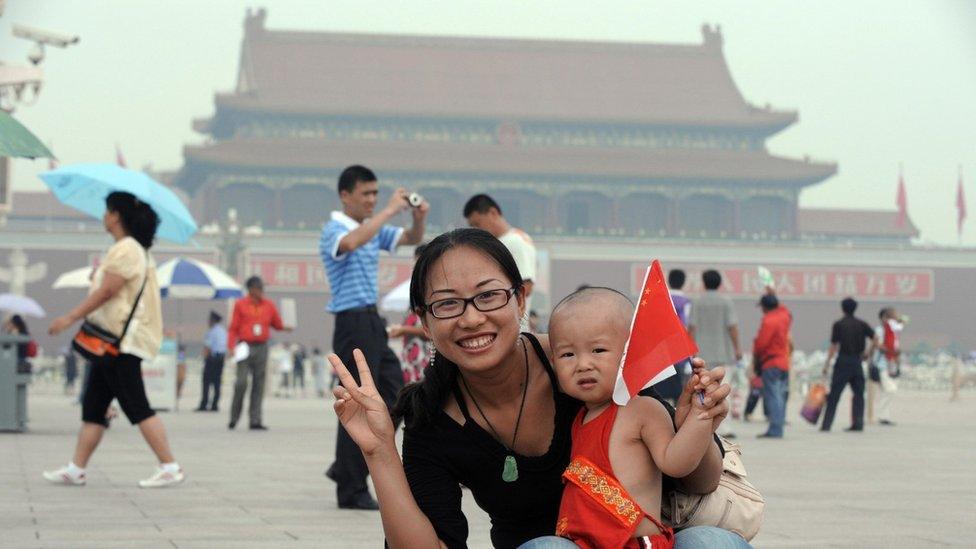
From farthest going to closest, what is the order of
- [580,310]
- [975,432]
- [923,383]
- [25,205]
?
[25,205] < [923,383] < [975,432] < [580,310]

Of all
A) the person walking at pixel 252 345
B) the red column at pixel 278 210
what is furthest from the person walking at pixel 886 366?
the red column at pixel 278 210

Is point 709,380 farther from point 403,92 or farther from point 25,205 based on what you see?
point 25,205

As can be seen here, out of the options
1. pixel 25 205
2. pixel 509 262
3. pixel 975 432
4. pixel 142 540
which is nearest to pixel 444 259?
pixel 509 262

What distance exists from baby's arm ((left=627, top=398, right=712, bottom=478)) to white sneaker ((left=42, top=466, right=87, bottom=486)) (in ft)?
14.2

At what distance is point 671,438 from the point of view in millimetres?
2354

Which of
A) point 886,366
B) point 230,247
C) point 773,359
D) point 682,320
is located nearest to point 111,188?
point 682,320

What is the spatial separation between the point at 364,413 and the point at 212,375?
44.6 feet

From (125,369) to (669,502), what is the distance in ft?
12.9

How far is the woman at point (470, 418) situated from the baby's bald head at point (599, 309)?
8 cm

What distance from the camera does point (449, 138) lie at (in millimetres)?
42656

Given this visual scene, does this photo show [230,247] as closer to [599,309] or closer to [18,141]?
[18,141]

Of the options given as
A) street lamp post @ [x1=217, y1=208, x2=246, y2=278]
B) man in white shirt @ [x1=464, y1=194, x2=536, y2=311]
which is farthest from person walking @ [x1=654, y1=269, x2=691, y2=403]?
street lamp post @ [x1=217, y1=208, x2=246, y2=278]

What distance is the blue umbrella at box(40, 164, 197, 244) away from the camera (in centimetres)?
766

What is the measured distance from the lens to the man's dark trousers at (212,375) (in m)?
15.3
